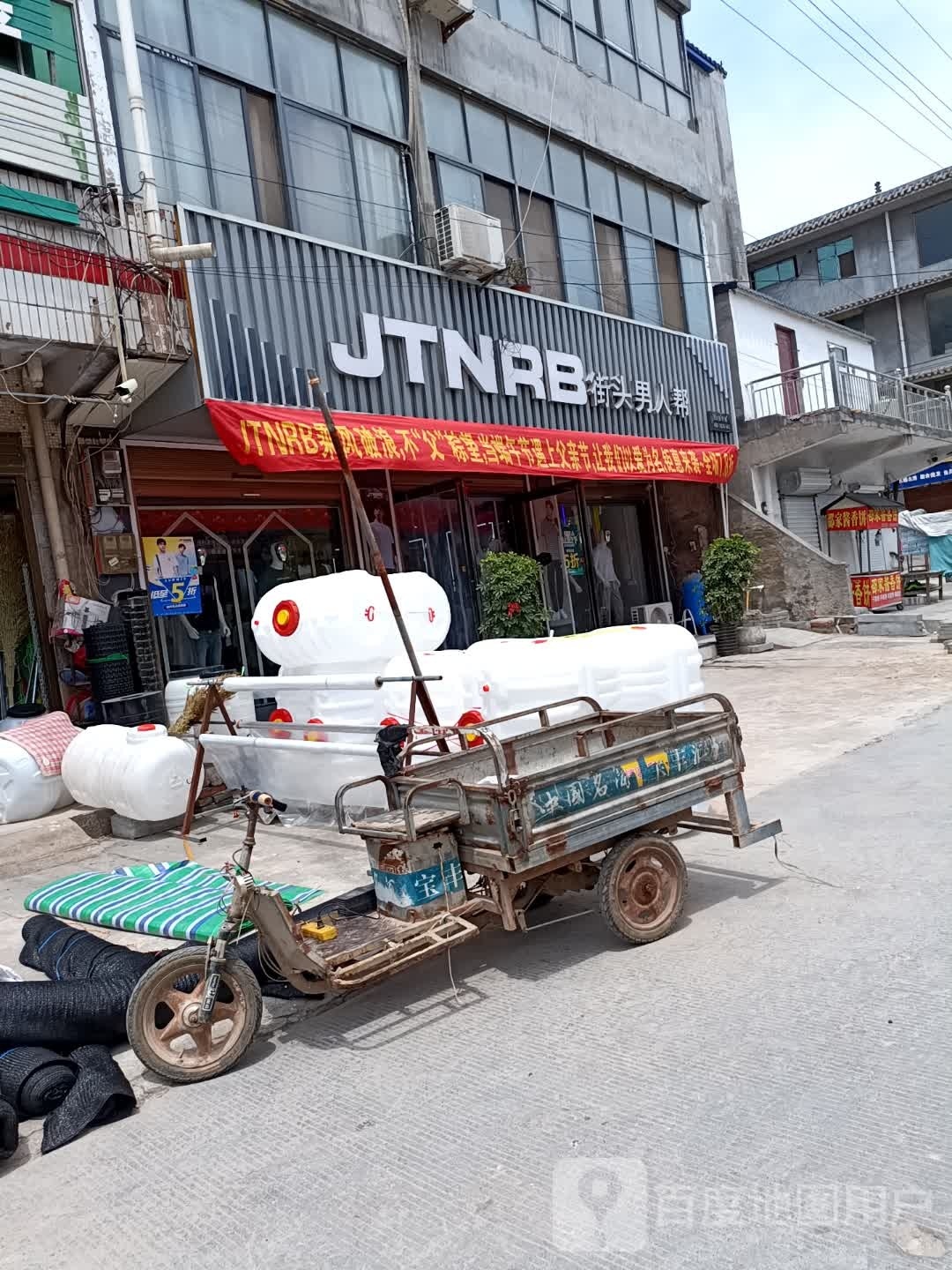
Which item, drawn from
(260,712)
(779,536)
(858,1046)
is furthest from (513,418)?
(858,1046)

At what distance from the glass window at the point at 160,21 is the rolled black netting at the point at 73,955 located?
30.6 feet

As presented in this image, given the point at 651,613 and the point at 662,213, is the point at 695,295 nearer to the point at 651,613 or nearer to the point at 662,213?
the point at 662,213

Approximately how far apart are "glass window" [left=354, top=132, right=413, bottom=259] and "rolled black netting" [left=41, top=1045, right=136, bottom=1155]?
36.2 feet

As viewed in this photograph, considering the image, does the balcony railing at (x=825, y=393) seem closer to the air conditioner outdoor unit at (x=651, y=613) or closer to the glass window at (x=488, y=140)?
the air conditioner outdoor unit at (x=651, y=613)

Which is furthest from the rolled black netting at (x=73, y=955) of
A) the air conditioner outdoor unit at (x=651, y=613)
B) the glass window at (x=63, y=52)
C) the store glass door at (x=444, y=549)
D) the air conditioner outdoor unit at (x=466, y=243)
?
the air conditioner outdoor unit at (x=651, y=613)

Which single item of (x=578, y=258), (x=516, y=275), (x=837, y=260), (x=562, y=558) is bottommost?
(x=562, y=558)

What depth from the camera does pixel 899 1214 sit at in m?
2.51

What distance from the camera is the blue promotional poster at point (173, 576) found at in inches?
449

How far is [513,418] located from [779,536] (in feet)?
26.7

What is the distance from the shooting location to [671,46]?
19.7 metres

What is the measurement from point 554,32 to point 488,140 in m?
3.26

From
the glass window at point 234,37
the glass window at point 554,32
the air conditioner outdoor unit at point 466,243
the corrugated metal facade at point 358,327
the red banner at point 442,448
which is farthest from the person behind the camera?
the glass window at point 554,32

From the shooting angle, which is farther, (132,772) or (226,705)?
(226,705)

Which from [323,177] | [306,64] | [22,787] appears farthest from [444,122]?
[22,787]
